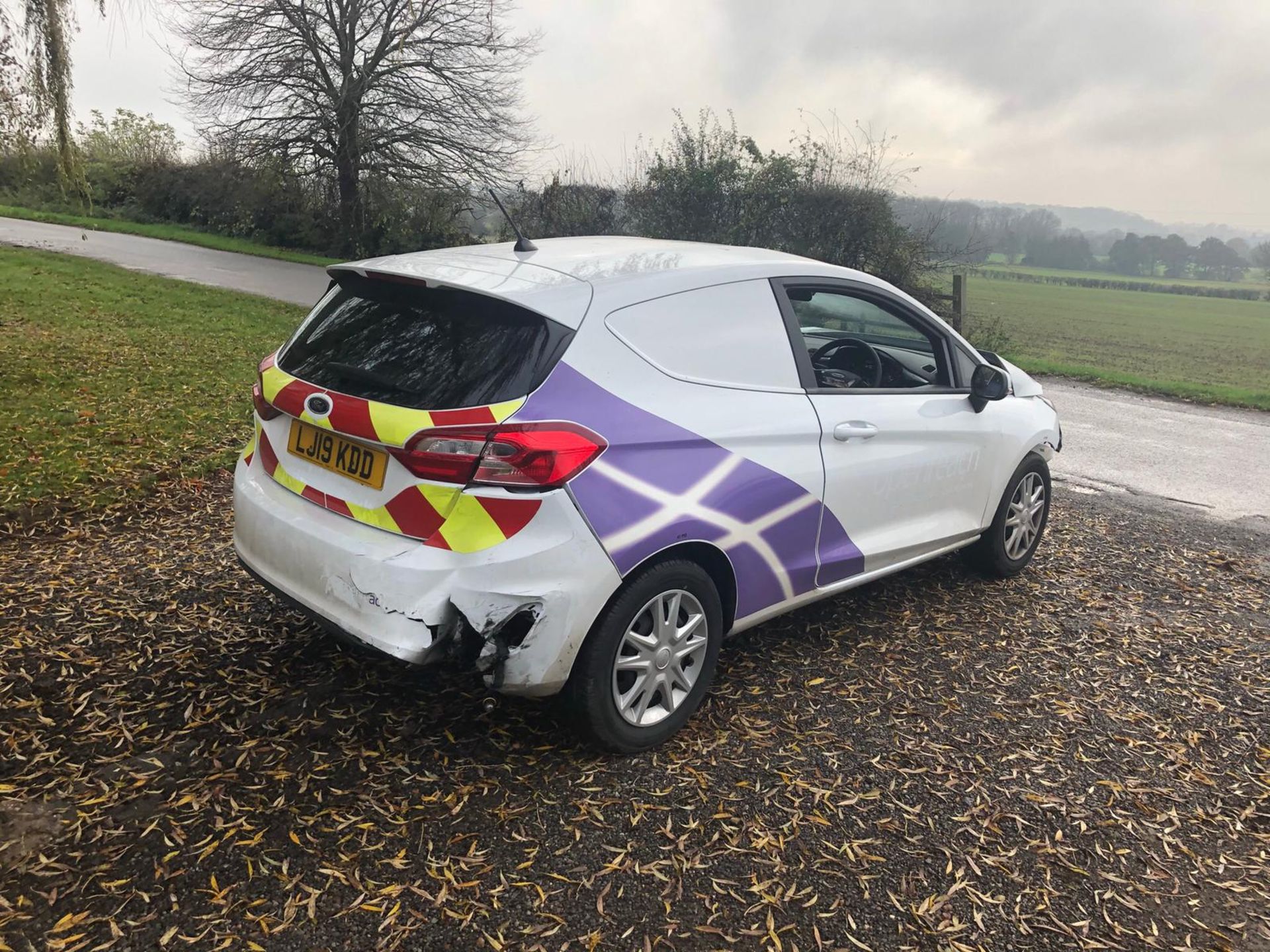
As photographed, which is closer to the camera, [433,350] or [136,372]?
[433,350]

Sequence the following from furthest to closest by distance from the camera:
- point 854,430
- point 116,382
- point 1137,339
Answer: point 1137,339 < point 116,382 < point 854,430

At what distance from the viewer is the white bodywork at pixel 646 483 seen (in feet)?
9.33

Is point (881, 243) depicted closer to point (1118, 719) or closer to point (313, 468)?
point (1118, 719)

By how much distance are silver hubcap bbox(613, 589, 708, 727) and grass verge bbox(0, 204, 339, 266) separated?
22.7m

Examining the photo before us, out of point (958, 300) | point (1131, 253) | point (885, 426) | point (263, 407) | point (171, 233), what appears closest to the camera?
point (263, 407)

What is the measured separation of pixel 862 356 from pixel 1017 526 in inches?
57.7

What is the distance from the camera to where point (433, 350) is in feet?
9.92

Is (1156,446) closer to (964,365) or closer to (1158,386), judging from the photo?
(1158,386)

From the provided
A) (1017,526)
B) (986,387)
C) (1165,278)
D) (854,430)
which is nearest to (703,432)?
(854,430)

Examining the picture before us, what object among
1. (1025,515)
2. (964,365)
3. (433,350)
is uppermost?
(433,350)

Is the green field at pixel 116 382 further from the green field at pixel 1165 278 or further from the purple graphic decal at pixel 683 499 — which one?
the green field at pixel 1165 278

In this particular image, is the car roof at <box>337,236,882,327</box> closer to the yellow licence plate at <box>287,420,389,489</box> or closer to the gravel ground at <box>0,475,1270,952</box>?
the yellow licence plate at <box>287,420,389,489</box>

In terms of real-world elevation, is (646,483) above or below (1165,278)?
below

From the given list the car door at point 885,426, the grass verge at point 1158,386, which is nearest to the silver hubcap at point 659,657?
the car door at point 885,426
